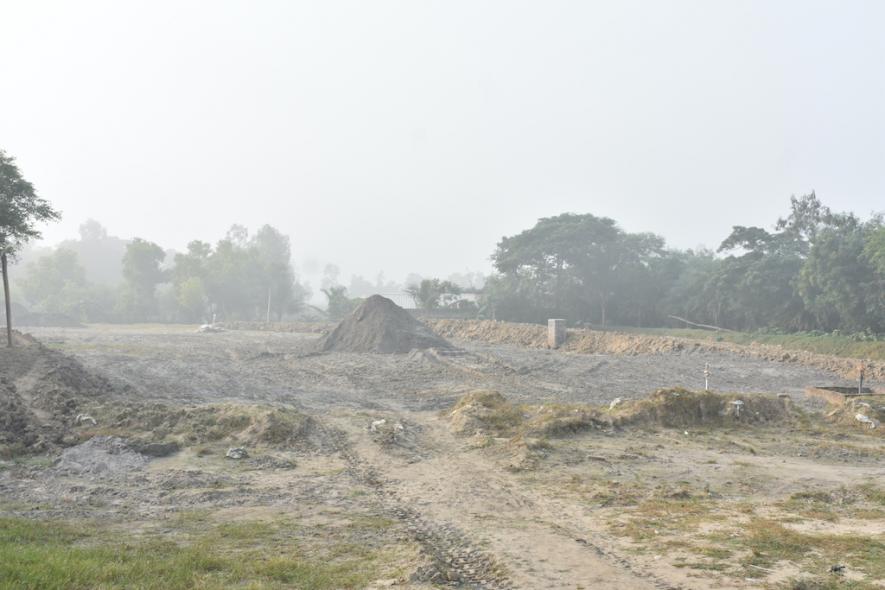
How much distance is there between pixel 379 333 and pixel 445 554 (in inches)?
1211

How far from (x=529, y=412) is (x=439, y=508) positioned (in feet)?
25.8

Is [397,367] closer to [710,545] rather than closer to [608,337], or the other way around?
[608,337]

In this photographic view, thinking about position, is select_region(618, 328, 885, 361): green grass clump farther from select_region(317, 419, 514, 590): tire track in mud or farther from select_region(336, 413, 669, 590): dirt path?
select_region(317, 419, 514, 590): tire track in mud

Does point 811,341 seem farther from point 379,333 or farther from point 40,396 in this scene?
point 40,396

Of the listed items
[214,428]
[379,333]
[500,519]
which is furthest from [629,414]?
[379,333]

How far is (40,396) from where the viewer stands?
57.5 feet

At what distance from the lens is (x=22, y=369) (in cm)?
2153

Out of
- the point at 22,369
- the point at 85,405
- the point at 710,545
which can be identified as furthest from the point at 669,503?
the point at 22,369

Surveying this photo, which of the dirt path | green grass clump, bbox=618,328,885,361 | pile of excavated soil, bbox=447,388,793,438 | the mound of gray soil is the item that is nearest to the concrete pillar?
green grass clump, bbox=618,328,885,361

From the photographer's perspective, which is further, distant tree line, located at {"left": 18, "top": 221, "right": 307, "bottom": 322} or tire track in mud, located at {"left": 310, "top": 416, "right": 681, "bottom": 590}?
distant tree line, located at {"left": 18, "top": 221, "right": 307, "bottom": 322}

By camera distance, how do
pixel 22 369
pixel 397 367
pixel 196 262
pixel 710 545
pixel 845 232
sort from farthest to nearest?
1. pixel 196 262
2. pixel 845 232
3. pixel 397 367
4. pixel 22 369
5. pixel 710 545

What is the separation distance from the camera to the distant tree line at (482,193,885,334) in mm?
32906

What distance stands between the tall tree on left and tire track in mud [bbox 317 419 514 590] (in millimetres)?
20888

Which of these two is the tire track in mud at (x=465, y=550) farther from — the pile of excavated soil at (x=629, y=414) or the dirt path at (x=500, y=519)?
the pile of excavated soil at (x=629, y=414)
